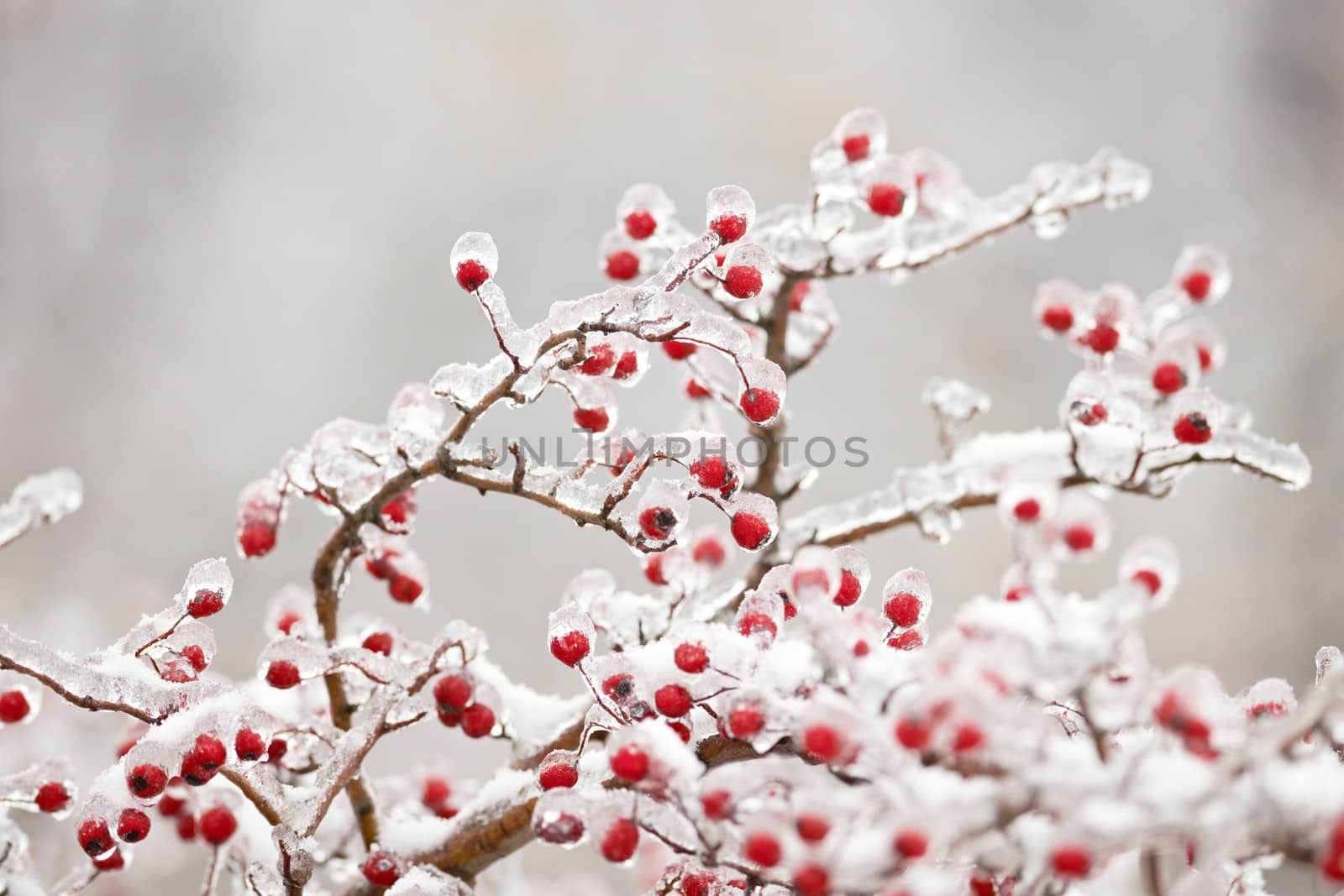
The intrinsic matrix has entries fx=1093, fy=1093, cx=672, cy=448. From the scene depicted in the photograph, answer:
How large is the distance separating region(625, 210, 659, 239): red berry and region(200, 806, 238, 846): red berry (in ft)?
1.97

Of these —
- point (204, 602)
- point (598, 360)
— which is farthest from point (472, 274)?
point (204, 602)

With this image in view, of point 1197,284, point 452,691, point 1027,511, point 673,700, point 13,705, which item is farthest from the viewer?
point 1197,284

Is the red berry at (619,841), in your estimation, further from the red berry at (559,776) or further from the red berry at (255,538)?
the red berry at (255,538)

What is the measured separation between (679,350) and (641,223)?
0.46 feet

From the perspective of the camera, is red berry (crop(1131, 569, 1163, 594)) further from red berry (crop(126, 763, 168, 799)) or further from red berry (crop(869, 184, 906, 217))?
red berry (crop(126, 763, 168, 799))

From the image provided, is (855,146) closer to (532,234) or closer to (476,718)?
(476,718)

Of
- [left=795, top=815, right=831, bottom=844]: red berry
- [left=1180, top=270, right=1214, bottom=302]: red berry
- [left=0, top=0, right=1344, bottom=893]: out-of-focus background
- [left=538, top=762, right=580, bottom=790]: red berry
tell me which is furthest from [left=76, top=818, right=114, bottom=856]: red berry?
[left=0, top=0, right=1344, bottom=893]: out-of-focus background

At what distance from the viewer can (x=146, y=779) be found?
76 centimetres

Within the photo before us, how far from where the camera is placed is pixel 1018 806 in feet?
1.80

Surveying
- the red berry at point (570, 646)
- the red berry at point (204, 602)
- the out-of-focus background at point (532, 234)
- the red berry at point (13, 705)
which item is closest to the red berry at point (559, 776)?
the red berry at point (570, 646)

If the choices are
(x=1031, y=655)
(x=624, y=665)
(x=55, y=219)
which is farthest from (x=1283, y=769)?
(x=55, y=219)

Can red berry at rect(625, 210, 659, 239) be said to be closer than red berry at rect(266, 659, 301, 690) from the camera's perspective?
No

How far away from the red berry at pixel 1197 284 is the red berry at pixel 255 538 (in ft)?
2.93

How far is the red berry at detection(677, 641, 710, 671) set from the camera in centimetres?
73
